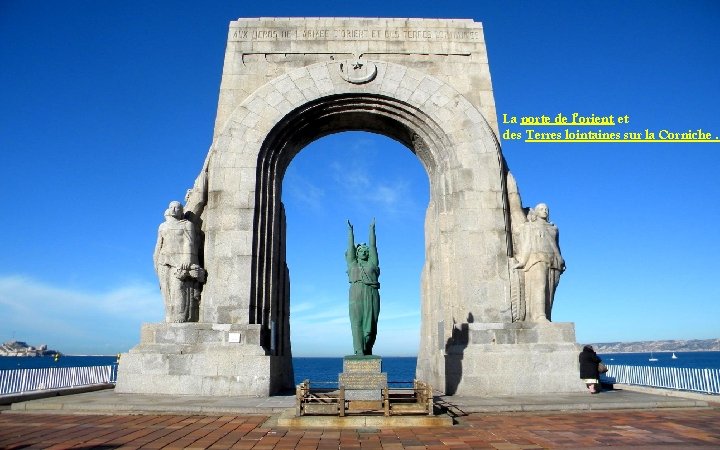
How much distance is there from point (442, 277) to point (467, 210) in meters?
1.85

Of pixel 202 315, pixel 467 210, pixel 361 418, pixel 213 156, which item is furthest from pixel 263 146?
pixel 361 418

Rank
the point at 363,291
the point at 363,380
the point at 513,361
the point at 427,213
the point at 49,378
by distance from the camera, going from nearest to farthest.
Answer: the point at 363,380 < the point at 363,291 < the point at 513,361 < the point at 49,378 < the point at 427,213

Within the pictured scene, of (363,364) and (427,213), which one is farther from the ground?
(427,213)

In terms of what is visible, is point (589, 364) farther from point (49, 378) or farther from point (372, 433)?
point (49, 378)

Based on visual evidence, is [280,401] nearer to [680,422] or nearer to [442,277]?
[442,277]

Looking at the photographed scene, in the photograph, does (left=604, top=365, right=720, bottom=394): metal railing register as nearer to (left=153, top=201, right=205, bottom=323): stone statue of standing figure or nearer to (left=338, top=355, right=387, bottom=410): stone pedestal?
(left=338, top=355, right=387, bottom=410): stone pedestal

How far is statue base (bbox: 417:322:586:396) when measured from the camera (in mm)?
11102

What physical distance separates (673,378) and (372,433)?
31.5 ft

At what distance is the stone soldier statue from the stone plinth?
185 inches

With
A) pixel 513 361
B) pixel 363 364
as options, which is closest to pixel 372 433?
pixel 363 364

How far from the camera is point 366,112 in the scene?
14227mm

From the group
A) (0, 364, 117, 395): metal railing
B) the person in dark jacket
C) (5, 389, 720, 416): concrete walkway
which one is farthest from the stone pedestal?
(0, 364, 117, 395): metal railing

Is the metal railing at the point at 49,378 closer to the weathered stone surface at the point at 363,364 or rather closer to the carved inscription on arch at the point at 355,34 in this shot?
the weathered stone surface at the point at 363,364

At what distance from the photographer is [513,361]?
11219 mm
